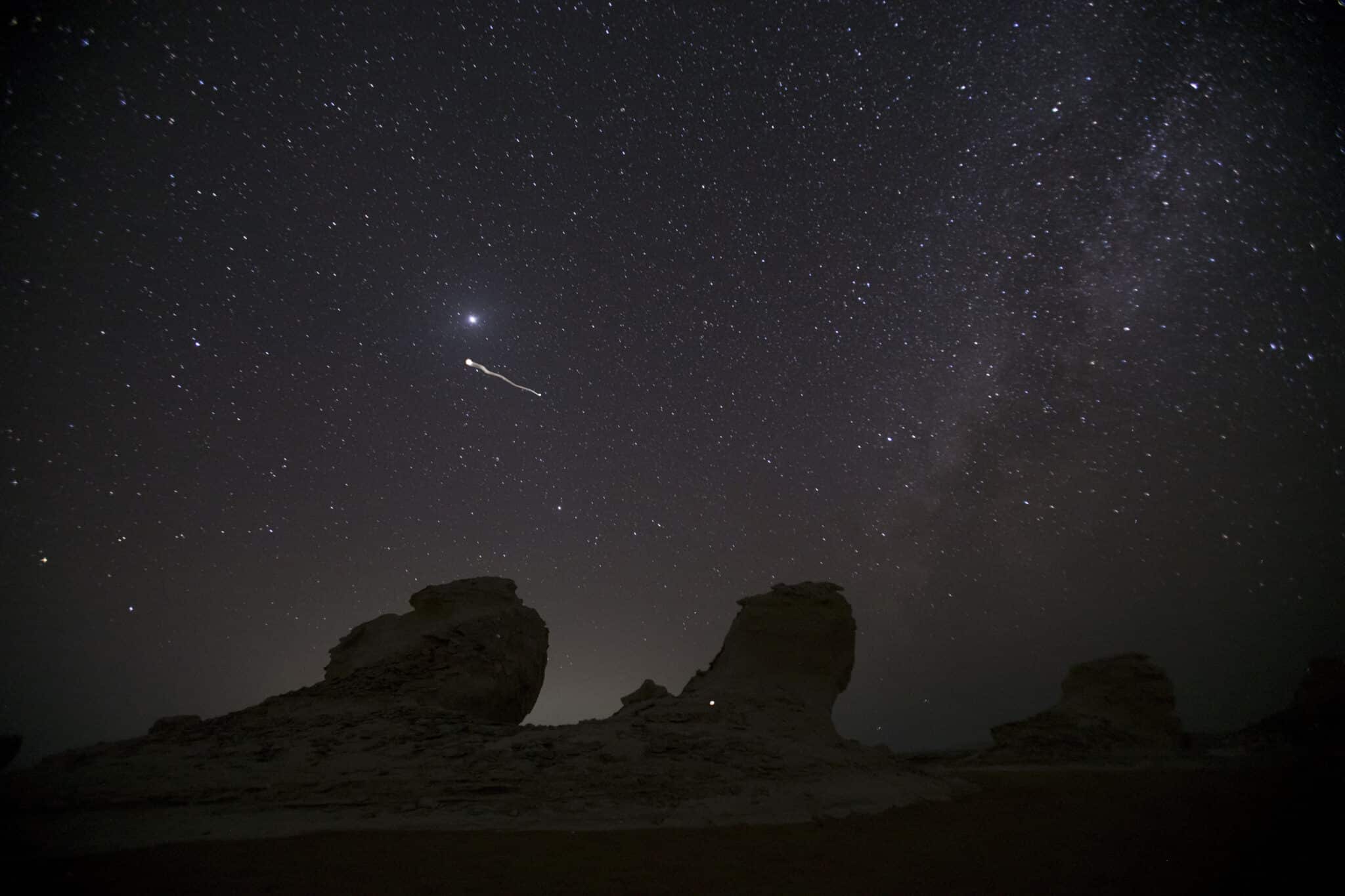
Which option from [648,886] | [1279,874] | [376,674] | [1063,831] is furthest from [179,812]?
[1279,874]

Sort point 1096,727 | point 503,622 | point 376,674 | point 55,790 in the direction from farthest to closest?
point 1096,727 → point 503,622 → point 376,674 → point 55,790

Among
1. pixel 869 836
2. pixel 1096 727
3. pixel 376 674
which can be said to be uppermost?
pixel 376 674

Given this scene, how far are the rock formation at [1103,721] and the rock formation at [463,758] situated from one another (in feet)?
30.8

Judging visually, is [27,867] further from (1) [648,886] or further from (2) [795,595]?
(2) [795,595]

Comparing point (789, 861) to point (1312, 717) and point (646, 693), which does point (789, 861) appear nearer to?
point (646, 693)

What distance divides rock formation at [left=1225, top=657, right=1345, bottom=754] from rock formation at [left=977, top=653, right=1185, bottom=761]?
6366 millimetres

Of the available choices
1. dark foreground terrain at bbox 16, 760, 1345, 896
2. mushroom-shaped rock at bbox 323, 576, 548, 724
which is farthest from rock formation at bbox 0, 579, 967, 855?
dark foreground terrain at bbox 16, 760, 1345, 896

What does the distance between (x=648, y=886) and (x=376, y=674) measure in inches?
417

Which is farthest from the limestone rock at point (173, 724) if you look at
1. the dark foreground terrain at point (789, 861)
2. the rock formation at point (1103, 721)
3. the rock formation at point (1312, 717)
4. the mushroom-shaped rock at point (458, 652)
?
the rock formation at point (1312, 717)

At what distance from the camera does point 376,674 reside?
42.9 feet

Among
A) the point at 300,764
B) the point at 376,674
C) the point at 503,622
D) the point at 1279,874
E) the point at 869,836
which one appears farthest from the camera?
the point at 503,622

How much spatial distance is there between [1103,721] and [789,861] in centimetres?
2034

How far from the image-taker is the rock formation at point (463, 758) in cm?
741

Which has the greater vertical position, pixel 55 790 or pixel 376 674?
pixel 376 674
